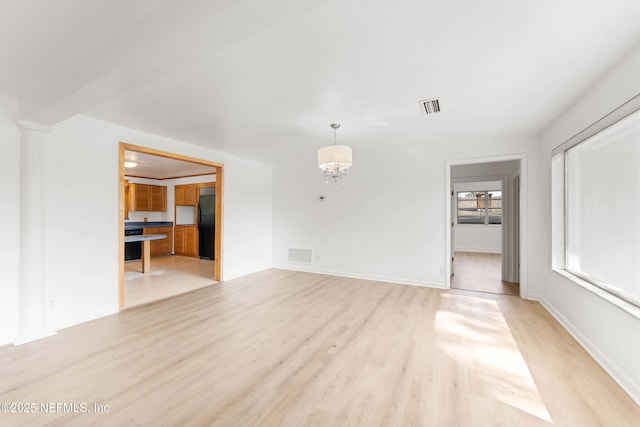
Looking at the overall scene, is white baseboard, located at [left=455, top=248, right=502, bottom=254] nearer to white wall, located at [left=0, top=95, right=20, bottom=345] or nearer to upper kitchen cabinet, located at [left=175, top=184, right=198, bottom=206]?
upper kitchen cabinet, located at [left=175, top=184, right=198, bottom=206]

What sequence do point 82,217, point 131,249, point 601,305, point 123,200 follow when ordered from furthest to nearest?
1. point 131,249
2. point 123,200
3. point 82,217
4. point 601,305

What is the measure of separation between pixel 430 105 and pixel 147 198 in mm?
8126

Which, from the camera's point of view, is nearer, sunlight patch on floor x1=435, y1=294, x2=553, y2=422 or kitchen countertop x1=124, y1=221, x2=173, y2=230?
sunlight patch on floor x1=435, y1=294, x2=553, y2=422

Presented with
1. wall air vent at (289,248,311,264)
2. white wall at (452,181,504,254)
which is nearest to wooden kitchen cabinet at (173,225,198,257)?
wall air vent at (289,248,311,264)

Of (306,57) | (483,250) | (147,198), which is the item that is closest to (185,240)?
(147,198)

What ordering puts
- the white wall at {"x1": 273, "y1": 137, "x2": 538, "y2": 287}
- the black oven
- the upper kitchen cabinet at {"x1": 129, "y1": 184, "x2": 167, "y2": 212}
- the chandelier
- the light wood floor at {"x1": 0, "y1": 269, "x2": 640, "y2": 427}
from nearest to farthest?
the light wood floor at {"x1": 0, "y1": 269, "x2": 640, "y2": 427}, the chandelier, the white wall at {"x1": 273, "y1": 137, "x2": 538, "y2": 287}, the black oven, the upper kitchen cabinet at {"x1": 129, "y1": 184, "x2": 167, "y2": 212}

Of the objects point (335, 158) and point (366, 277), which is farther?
point (366, 277)

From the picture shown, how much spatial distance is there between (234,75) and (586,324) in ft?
13.3

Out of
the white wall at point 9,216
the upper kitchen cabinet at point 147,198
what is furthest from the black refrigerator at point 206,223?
the white wall at point 9,216

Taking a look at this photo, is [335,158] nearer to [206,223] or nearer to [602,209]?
[602,209]

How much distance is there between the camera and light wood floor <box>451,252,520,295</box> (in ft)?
15.2

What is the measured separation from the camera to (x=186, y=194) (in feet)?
26.1

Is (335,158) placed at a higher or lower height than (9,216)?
higher

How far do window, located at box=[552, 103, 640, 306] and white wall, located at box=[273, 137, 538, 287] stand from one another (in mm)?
990
